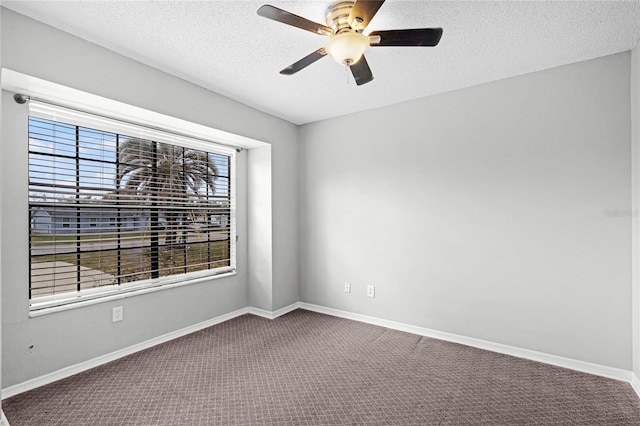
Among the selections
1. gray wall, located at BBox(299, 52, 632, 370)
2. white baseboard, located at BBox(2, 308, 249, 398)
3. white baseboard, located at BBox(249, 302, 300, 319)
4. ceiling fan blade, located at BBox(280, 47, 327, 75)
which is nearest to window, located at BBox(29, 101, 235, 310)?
white baseboard, located at BBox(2, 308, 249, 398)

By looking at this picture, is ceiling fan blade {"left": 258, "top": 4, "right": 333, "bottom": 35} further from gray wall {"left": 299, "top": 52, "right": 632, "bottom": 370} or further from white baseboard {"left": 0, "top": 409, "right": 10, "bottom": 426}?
white baseboard {"left": 0, "top": 409, "right": 10, "bottom": 426}

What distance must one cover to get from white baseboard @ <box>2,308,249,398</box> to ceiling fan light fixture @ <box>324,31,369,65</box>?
9.60 ft

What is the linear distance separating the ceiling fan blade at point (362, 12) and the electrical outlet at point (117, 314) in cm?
285

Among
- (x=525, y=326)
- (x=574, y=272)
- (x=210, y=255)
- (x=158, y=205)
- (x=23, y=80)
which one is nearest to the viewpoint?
(x=23, y=80)

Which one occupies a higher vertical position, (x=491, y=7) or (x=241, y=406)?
(x=491, y=7)

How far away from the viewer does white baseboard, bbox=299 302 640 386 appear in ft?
8.04

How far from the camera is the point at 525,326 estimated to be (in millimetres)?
2777

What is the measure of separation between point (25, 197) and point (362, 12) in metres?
2.58

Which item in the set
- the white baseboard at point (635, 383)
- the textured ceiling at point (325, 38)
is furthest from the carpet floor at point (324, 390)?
the textured ceiling at point (325, 38)

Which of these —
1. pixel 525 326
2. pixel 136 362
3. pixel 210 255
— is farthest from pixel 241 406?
pixel 525 326

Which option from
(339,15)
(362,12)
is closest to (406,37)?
(362,12)

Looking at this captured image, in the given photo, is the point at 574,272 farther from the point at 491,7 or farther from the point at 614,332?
the point at 491,7

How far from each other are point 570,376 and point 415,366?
117cm

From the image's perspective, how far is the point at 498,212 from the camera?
291 centimetres
